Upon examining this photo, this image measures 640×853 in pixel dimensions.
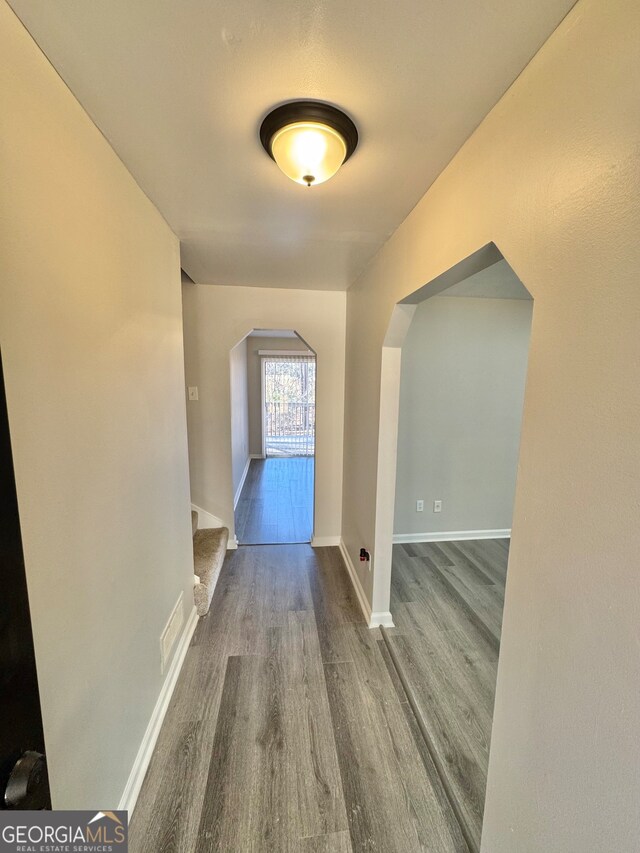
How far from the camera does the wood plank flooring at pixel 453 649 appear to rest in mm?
1407

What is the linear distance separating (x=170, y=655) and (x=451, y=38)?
2.51 m

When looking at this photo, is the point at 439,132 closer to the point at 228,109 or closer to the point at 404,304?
the point at 228,109

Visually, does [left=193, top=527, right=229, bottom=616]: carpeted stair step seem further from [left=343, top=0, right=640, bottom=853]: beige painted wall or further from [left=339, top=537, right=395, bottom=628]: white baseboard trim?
[left=343, top=0, right=640, bottom=853]: beige painted wall

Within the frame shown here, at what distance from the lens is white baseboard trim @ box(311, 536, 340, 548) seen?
3.25 meters

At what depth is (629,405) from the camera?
574 mm

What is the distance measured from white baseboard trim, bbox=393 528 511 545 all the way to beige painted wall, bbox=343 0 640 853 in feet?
7.84

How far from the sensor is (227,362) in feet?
9.44

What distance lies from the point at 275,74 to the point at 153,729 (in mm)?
2396

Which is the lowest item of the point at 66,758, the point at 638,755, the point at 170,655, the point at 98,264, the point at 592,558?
the point at 170,655

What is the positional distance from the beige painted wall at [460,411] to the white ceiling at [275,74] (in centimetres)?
195

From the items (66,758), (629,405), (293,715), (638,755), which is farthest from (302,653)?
(629,405)

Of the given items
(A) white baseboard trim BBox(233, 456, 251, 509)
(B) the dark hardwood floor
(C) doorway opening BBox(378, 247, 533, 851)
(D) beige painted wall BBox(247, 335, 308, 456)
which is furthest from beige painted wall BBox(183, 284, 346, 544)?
(D) beige painted wall BBox(247, 335, 308, 456)

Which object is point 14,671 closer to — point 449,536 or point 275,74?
point 275,74

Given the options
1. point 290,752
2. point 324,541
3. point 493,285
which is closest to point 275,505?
point 324,541
